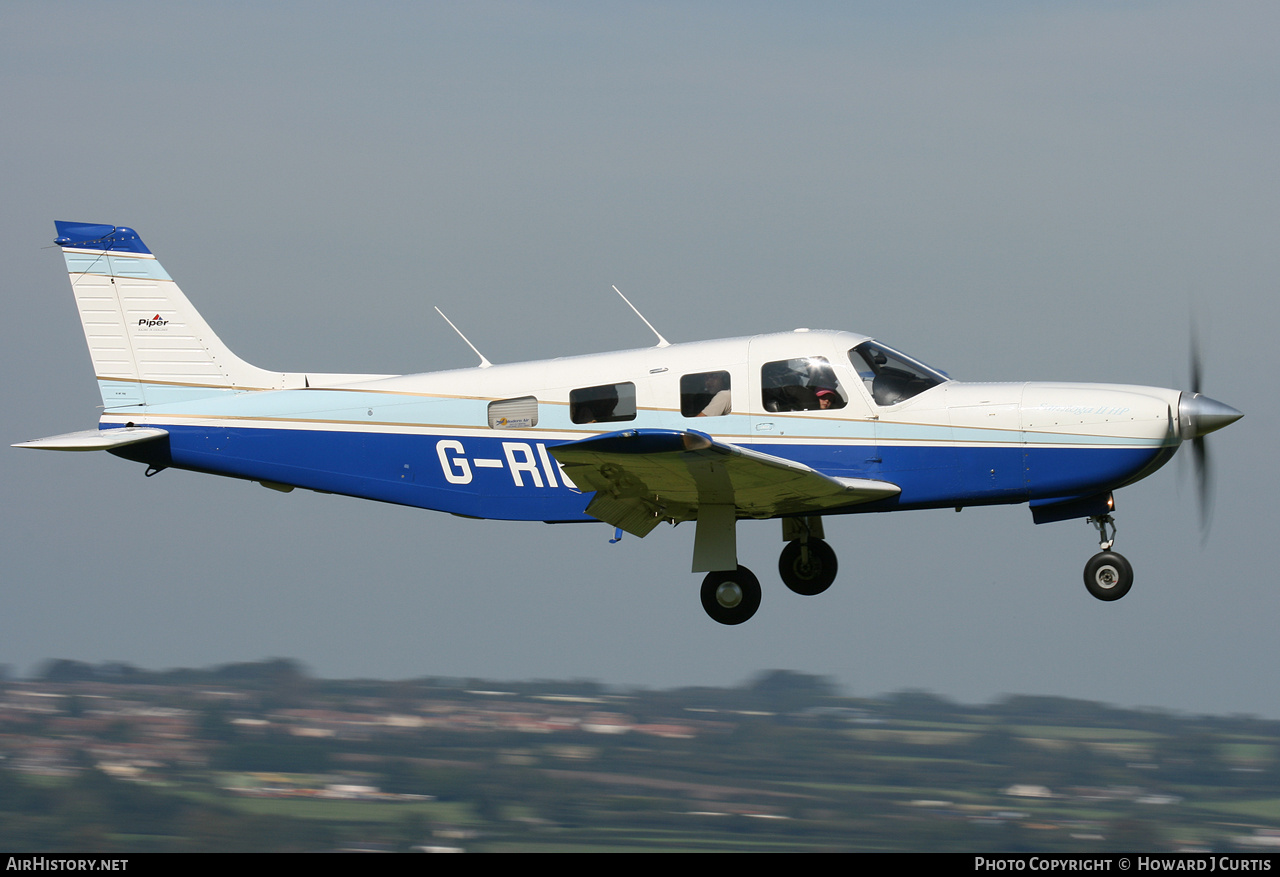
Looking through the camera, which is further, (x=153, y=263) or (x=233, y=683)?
(x=233, y=683)

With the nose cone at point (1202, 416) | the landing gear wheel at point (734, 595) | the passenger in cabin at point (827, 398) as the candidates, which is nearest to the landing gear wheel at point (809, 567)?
the landing gear wheel at point (734, 595)

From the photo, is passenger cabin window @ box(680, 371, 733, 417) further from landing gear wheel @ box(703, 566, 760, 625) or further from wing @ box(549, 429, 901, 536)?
landing gear wheel @ box(703, 566, 760, 625)

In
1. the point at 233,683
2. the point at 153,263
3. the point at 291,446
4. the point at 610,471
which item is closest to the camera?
the point at 610,471

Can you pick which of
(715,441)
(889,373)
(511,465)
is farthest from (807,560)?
(511,465)

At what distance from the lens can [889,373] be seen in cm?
1305

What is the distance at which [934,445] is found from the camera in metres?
12.9

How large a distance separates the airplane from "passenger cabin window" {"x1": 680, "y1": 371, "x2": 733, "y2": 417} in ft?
0.05

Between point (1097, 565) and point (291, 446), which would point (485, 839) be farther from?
point (1097, 565)

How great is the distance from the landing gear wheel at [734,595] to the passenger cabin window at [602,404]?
1.89m

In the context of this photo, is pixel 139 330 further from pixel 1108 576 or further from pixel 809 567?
pixel 1108 576

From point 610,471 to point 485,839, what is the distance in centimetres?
3062

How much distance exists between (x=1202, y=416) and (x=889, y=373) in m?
2.87
